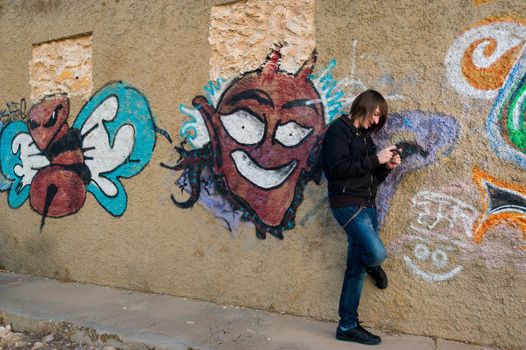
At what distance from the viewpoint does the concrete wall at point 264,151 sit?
3.14 metres

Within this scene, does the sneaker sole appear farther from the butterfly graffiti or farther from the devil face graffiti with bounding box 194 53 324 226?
the butterfly graffiti

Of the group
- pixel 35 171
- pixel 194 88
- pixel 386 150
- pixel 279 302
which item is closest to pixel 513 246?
pixel 386 150

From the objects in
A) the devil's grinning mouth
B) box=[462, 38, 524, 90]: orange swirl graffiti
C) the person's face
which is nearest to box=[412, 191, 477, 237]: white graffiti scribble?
the person's face

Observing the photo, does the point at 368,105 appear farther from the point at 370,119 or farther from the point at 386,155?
the point at 386,155

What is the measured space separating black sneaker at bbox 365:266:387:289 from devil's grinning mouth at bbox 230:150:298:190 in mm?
949

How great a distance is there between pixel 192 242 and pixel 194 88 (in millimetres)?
1283

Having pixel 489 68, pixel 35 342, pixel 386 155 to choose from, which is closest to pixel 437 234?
pixel 386 155

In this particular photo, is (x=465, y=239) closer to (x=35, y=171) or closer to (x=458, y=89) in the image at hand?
(x=458, y=89)

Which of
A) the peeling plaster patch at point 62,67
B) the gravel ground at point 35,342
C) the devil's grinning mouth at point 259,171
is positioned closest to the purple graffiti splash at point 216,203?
the devil's grinning mouth at point 259,171

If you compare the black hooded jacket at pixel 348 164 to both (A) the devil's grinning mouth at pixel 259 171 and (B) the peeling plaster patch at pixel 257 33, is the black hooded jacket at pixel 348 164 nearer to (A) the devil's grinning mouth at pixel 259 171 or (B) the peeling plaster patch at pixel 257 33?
(A) the devil's grinning mouth at pixel 259 171

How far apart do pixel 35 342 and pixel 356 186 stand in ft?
8.52

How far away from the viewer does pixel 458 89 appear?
3213 mm

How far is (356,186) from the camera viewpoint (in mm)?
3123

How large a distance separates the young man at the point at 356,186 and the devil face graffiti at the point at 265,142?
0.52m
